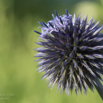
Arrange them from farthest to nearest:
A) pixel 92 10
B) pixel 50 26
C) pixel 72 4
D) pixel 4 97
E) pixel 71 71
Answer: pixel 72 4 < pixel 92 10 < pixel 4 97 < pixel 50 26 < pixel 71 71

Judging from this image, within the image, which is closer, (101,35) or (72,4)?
(101,35)

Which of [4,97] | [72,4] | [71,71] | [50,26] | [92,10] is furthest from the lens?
[72,4]

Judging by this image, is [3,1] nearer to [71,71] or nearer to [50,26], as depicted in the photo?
[50,26]

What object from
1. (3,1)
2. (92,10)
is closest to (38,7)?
(3,1)

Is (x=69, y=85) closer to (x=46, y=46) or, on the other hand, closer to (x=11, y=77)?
(x=46, y=46)

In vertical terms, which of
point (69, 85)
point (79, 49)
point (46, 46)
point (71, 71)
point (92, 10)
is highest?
point (92, 10)

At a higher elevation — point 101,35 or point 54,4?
point 54,4
